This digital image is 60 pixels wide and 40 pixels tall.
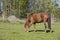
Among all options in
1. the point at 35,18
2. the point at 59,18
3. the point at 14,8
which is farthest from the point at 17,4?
the point at 35,18

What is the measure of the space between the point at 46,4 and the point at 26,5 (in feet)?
31.5

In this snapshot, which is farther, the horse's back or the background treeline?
the background treeline

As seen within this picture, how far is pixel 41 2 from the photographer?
1809 inches

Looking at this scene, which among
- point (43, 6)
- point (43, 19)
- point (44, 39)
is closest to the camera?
point (44, 39)

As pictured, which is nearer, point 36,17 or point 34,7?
point 36,17

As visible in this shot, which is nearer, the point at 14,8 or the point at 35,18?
the point at 35,18

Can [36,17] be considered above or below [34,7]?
below

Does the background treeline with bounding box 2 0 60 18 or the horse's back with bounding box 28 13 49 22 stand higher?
the background treeline with bounding box 2 0 60 18

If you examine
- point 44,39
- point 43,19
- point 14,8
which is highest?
point 14,8

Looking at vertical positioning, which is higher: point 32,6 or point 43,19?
point 32,6

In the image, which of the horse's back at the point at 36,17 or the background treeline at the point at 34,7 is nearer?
the horse's back at the point at 36,17

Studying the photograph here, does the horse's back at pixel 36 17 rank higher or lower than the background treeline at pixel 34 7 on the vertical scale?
lower

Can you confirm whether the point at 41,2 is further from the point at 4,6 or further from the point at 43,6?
the point at 4,6

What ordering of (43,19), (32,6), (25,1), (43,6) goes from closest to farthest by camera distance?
(43,19)
(43,6)
(32,6)
(25,1)
